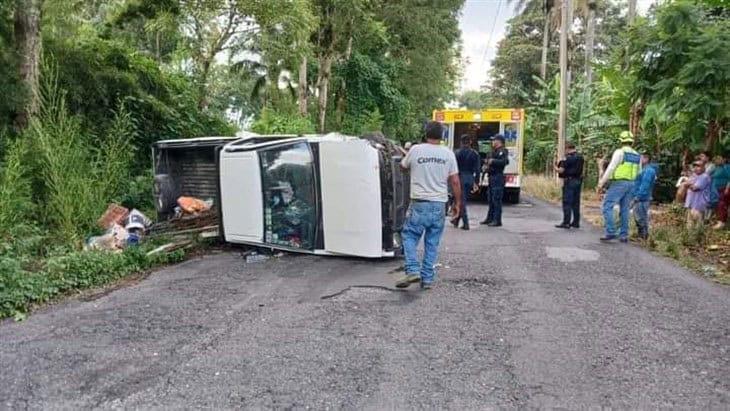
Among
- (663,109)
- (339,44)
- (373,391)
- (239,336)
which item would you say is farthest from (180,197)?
(339,44)

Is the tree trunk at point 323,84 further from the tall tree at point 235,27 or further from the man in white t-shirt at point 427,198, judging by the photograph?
the man in white t-shirt at point 427,198

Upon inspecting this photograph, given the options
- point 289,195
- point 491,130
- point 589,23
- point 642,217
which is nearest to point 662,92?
point 642,217

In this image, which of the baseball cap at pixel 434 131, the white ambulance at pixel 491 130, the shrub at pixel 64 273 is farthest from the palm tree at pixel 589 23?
the shrub at pixel 64 273

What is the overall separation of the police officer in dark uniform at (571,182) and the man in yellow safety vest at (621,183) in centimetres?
100

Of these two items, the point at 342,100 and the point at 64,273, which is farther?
the point at 342,100

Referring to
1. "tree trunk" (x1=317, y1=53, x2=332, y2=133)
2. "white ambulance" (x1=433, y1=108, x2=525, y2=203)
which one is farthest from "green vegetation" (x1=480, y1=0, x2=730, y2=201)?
"tree trunk" (x1=317, y1=53, x2=332, y2=133)

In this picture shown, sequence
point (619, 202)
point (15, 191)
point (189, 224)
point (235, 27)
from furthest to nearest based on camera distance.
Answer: point (235, 27) < point (619, 202) < point (189, 224) < point (15, 191)

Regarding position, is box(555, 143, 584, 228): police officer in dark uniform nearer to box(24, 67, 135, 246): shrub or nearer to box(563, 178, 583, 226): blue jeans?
box(563, 178, 583, 226): blue jeans

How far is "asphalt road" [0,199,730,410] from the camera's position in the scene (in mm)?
3910

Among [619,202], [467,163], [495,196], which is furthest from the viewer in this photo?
[467,163]

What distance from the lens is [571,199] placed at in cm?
1148

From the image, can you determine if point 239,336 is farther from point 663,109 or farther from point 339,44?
point 339,44

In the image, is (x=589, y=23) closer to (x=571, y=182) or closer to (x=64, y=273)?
(x=571, y=182)

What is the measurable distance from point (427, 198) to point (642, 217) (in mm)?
5707
